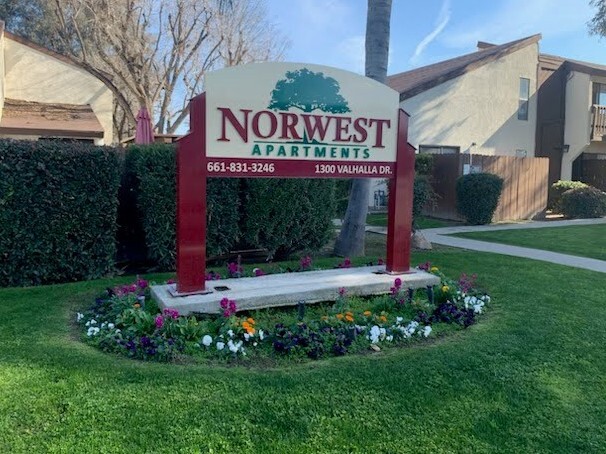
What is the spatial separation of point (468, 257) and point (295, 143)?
185 inches

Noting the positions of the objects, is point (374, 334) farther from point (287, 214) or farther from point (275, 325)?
point (287, 214)

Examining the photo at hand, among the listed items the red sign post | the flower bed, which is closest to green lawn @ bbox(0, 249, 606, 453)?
the flower bed

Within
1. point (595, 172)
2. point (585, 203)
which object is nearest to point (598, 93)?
point (595, 172)

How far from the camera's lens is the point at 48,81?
1820 cm

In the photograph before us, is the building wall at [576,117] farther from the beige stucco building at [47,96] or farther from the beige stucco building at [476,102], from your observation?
the beige stucco building at [47,96]

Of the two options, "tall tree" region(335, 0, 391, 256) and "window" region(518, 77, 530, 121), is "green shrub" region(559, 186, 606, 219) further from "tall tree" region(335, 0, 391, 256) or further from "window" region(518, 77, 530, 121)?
"tall tree" region(335, 0, 391, 256)

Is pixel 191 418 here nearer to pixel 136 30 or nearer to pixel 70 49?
pixel 136 30

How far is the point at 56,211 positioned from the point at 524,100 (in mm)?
19923

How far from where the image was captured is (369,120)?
5.90 metres

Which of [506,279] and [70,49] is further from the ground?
[70,49]

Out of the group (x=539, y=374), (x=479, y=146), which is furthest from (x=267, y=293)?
(x=479, y=146)

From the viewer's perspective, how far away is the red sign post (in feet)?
16.6

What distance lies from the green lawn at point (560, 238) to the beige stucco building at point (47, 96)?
1168cm

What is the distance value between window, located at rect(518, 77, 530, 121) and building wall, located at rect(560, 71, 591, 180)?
2.34m
